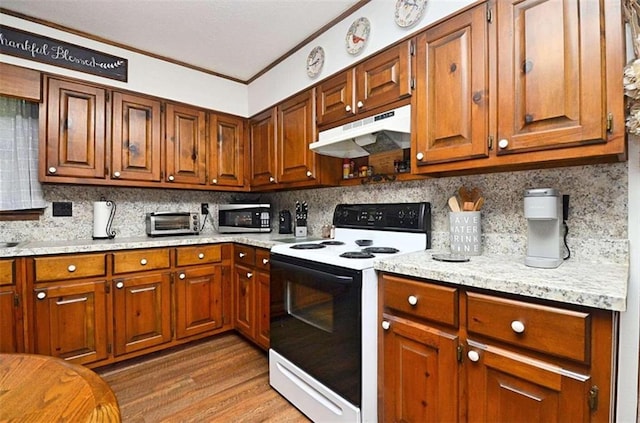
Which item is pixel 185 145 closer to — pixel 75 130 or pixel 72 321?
pixel 75 130

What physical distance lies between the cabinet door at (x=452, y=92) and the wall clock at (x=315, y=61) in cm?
81

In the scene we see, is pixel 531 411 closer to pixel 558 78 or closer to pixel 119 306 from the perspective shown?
pixel 558 78

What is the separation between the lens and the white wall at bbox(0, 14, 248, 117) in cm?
206

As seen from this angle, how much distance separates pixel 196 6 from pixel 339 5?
91 centimetres

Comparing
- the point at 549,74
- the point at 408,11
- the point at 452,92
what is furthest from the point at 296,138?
the point at 549,74

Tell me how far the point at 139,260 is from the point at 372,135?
6.07ft

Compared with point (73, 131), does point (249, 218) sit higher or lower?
lower

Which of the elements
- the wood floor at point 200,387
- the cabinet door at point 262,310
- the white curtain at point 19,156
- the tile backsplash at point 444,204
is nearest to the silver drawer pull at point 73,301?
the wood floor at point 200,387

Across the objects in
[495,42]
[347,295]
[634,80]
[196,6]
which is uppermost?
[196,6]

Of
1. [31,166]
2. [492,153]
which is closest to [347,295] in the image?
[492,153]

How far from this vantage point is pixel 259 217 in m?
2.77

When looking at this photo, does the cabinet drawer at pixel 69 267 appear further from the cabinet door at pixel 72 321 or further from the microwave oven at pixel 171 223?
the microwave oven at pixel 171 223

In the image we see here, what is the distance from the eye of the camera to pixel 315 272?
5.21 feet

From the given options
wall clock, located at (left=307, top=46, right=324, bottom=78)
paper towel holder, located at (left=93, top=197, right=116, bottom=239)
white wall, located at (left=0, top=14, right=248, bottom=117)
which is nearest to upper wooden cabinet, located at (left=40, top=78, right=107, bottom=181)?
white wall, located at (left=0, top=14, right=248, bottom=117)
